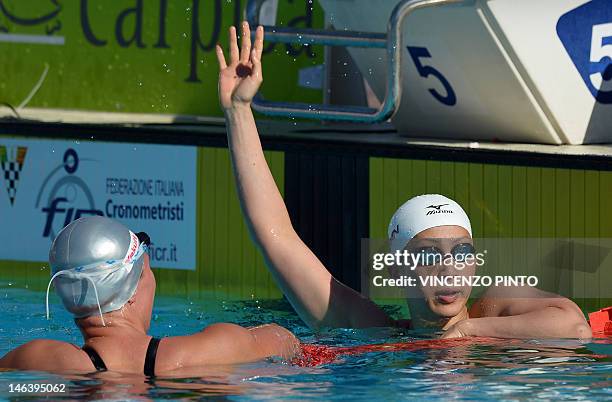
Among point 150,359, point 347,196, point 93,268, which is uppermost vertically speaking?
point 347,196

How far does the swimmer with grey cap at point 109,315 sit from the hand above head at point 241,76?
615mm

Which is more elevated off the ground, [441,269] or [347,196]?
[347,196]

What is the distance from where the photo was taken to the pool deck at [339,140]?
6.88 m

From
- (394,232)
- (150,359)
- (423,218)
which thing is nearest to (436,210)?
(423,218)

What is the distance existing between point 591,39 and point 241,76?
311 cm

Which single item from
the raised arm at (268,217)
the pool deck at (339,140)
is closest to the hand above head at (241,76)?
the raised arm at (268,217)

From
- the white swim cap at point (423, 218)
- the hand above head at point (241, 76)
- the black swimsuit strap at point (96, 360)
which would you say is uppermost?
the hand above head at point (241, 76)

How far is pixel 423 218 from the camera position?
455 cm

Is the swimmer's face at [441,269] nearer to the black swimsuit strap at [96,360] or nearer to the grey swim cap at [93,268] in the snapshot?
the grey swim cap at [93,268]

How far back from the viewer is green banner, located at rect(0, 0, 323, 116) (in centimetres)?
887

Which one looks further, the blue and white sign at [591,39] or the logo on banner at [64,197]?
the logo on banner at [64,197]

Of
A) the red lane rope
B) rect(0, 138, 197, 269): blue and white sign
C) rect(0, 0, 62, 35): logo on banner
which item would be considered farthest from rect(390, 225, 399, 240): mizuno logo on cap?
rect(0, 0, 62, 35): logo on banner

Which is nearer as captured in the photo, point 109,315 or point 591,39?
point 109,315

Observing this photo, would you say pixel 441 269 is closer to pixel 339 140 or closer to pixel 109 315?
pixel 109 315
